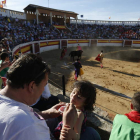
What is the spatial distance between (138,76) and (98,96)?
4.13 metres

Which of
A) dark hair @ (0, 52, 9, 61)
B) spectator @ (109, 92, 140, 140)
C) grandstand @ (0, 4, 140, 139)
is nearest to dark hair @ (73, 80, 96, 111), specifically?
spectator @ (109, 92, 140, 140)

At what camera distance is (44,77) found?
963 millimetres

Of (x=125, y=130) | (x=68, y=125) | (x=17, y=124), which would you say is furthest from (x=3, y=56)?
(x=125, y=130)

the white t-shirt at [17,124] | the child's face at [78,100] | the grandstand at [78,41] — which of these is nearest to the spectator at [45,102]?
the child's face at [78,100]

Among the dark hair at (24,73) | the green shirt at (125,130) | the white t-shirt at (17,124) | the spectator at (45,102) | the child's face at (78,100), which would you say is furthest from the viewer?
the spectator at (45,102)

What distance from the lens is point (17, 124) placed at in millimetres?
653

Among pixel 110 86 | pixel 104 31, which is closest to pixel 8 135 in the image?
pixel 110 86

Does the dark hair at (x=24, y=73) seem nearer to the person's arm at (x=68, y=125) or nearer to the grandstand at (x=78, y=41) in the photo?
the person's arm at (x=68, y=125)

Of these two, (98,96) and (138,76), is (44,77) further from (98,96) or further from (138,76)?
(138,76)

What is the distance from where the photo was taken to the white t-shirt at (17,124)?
0.65 metres

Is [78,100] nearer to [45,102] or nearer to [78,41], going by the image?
[45,102]

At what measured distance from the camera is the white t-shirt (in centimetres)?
65

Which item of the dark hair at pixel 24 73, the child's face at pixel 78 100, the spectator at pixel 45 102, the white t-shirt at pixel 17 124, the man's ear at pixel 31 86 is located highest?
the dark hair at pixel 24 73

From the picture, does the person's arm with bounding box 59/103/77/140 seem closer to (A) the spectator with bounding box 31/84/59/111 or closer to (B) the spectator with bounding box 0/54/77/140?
(B) the spectator with bounding box 0/54/77/140
